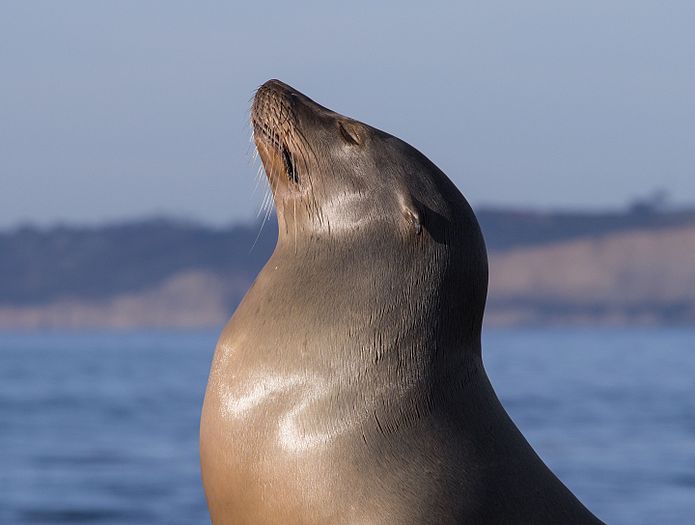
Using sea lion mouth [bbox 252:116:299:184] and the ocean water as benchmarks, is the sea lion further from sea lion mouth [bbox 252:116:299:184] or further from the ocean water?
the ocean water

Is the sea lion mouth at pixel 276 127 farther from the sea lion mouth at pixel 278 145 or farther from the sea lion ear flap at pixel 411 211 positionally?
the sea lion ear flap at pixel 411 211

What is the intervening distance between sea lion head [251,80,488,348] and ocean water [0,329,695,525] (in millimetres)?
10972

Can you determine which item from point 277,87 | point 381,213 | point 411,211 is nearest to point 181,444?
point 277,87

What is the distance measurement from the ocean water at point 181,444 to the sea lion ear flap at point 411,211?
1117 cm

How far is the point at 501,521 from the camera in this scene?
15.8 feet

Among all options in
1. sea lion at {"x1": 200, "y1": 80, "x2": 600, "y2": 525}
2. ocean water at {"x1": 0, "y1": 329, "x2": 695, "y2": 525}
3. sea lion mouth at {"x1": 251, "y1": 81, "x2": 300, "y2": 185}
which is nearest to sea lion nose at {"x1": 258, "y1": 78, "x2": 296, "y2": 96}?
sea lion mouth at {"x1": 251, "y1": 81, "x2": 300, "y2": 185}

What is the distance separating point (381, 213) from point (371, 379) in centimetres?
64

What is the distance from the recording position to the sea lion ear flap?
506 cm

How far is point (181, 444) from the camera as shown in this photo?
81.7 ft

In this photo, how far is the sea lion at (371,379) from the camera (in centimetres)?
476

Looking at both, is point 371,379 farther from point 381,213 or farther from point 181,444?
point 181,444

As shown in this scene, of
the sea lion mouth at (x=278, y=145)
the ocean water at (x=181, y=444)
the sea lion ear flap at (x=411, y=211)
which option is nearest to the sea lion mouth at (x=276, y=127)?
the sea lion mouth at (x=278, y=145)

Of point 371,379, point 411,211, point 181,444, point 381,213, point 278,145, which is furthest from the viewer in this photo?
point 181,444

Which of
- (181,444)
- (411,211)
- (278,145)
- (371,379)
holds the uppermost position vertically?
(181,444)
